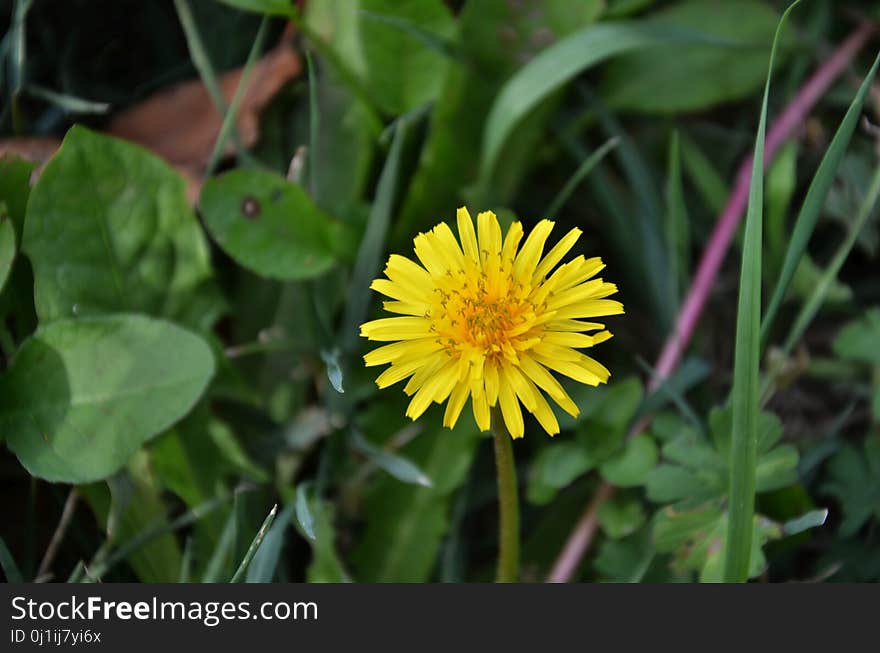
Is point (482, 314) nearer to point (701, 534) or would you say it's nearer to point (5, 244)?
point (701, 534)

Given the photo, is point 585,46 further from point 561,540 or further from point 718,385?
point 561,540

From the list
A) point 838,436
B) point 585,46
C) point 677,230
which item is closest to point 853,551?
point 838,436

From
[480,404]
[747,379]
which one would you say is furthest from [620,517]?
[480,404]

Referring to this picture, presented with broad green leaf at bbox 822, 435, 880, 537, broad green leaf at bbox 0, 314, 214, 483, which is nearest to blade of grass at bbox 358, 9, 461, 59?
broad green leaf at bbox 0, 314, 214, 483

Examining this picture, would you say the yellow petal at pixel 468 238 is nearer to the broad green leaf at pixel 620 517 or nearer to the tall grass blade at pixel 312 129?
the tall grass blade at pixel 312 129

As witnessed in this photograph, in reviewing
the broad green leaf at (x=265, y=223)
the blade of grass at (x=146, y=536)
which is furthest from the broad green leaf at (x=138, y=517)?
the broad green leaf at (x=265, y=223)

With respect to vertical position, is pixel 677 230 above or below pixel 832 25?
below

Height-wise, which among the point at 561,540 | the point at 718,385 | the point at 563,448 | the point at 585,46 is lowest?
the point at 561,540
